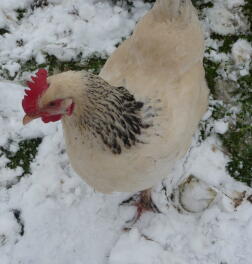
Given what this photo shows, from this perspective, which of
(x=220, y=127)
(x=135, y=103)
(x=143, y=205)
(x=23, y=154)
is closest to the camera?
(x=135, y=103)

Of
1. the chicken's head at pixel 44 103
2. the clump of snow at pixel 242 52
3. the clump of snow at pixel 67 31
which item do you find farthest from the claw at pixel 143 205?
the clump of snow at pixel 242 52

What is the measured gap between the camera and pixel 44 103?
169cm

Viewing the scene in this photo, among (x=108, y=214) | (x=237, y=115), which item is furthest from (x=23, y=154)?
(x=237, y=115)

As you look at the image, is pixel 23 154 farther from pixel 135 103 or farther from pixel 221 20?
pixel 221 20

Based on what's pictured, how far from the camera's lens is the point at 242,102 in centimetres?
311

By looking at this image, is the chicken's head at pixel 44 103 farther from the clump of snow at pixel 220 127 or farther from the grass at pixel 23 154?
the clump of snow at pixel 220 127

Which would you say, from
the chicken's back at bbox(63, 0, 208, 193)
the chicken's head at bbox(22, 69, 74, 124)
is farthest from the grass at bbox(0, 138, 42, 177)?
the chicken's head at bbox(22, 69, 74, 124)

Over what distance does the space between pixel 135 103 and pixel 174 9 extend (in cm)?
73

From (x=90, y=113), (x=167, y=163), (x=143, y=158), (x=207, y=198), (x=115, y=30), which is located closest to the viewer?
(x=90, y=113)

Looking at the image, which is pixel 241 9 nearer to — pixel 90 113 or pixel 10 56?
pixel 10 56

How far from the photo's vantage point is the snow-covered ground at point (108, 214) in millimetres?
2562

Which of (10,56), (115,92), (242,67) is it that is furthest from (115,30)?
(115,92)

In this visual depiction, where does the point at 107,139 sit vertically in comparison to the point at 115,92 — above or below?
below

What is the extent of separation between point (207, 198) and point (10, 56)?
1950 mm
